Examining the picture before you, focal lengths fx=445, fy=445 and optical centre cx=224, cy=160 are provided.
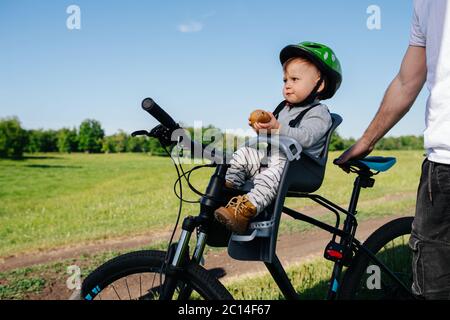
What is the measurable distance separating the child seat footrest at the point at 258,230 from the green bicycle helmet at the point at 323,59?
4.14 feet

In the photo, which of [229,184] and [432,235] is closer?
[432,235]

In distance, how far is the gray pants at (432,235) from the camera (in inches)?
86.7

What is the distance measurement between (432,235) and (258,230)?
89cm

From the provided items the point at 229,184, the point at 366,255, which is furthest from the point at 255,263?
the point at 229,184

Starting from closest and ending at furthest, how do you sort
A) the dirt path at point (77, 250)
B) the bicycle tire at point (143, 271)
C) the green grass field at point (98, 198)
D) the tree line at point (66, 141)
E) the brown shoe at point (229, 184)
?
the bicycle tire at point (143, 271)
the brown shoe at point (229, 184)
the dirt path at point (77, 250)
the green grass field at point (98, 198)
the tree line at point (66, 141)

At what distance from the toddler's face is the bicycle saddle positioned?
23.3 inches

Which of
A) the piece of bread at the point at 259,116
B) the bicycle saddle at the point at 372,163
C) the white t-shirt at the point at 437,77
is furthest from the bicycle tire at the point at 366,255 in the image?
the piece of bread at the point at 259,116

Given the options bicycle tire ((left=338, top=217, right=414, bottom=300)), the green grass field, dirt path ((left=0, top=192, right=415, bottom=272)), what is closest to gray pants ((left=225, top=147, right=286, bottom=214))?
bicycle tire ((left=338, top=217, right=414, bottom=300))

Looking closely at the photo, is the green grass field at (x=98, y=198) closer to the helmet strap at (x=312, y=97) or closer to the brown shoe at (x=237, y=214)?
the helmet strap at (x=312, y=97)

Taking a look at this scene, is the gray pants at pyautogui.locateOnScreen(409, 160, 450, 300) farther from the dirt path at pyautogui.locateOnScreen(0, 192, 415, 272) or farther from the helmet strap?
the dirt path at pyautogui.locateOnScreen(0, 192, 415, 272)

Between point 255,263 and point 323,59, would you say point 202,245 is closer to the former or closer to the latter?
point 323,59

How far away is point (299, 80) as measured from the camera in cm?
318
